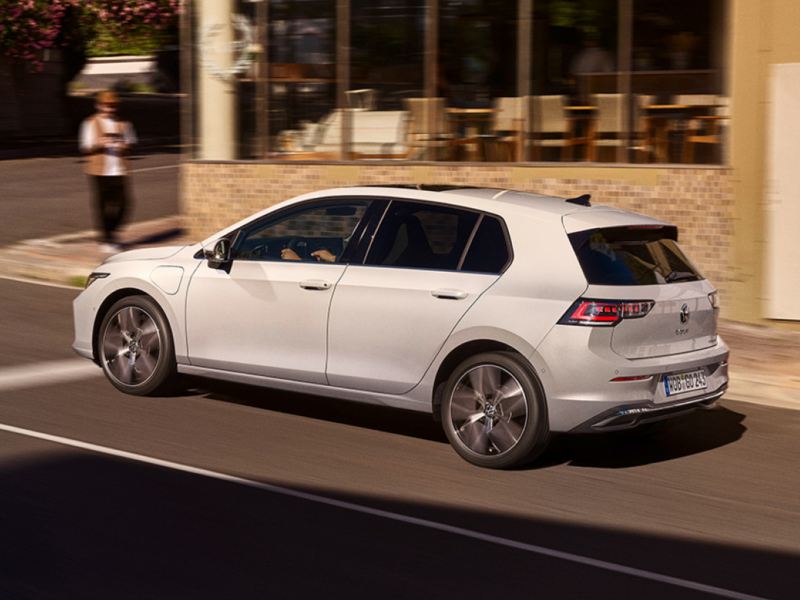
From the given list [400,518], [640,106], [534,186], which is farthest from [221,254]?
[640,106]

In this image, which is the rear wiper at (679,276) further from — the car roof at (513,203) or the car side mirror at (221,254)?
the car side mirror at (221,254)

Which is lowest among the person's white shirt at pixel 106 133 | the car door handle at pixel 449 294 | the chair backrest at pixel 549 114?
the car door handle at pixel 449 294

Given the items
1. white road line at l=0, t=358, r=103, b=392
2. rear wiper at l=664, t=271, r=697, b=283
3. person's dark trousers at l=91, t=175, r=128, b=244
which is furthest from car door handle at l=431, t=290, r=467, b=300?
person's dark trousers at l=91, t=175, r=128, b=244

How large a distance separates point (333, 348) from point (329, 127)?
8994 millimetres

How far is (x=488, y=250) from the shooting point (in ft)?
25.4

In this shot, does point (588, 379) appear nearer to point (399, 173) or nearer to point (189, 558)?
point (189, 558)

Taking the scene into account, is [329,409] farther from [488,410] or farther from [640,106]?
[640,106]

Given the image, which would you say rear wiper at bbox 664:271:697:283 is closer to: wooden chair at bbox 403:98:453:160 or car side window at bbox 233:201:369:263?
car side window at bbox 233:201:369:263

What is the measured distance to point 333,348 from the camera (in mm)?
8109

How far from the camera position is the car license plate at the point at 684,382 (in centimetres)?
754

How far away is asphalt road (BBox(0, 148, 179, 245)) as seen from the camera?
1869 cm

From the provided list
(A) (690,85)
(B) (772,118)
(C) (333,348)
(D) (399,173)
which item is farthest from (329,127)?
(C) (333,348)

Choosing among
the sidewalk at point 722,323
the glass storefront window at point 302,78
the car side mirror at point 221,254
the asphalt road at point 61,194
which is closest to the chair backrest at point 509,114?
the glass storefront window at point 302,78

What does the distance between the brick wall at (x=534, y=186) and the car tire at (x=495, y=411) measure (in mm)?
6503
